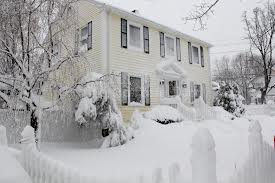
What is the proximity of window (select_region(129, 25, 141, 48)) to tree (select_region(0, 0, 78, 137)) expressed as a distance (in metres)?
6.55

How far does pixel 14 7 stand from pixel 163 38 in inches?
394

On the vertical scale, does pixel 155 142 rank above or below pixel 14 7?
below

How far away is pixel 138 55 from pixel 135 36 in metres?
1.14

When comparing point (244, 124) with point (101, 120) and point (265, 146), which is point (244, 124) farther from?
point (265, 146)

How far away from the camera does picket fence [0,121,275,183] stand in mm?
1643

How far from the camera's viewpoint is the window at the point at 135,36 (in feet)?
44.2

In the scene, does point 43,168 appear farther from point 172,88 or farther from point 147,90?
point 172,88

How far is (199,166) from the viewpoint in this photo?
5.36 feet

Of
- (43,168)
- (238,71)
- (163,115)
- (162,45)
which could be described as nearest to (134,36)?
(162,45)

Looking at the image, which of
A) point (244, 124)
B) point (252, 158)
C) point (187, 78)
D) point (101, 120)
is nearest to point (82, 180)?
point (252, 158)

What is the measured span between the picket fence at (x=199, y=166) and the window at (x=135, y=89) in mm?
9169

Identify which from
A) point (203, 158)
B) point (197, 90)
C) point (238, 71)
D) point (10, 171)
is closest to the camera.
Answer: point (203, 158)

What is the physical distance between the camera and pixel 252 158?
252 cm

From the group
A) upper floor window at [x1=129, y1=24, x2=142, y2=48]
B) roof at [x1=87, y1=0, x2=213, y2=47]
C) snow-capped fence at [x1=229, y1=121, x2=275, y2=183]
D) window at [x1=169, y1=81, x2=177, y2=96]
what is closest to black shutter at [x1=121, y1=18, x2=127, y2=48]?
roof at [x1=87, y1=0, x2=213, y2=47]
